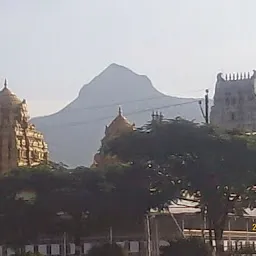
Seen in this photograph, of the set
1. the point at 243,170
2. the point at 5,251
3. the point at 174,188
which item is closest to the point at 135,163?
the point at 174,188

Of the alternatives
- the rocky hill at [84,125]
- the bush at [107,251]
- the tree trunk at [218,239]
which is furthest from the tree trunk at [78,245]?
the rocky hill at [84,125]

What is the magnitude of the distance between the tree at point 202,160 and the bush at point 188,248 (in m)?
3.68

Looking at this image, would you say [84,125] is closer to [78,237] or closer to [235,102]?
[235,102]

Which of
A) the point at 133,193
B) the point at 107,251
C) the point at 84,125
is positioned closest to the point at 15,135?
the point at 133,193

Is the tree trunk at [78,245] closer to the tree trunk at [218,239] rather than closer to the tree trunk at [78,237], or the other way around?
the tree trunk at [78,237]

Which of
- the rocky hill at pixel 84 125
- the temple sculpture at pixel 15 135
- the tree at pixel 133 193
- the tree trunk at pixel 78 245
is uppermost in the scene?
the rocky hill at pixel 84 125

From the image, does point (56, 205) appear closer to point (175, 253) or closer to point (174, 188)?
point (174, 188)

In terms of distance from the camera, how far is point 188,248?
30.8m

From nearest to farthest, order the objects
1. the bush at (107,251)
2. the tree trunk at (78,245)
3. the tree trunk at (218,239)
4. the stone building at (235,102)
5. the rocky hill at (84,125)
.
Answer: the bush at (107,251) < the tree trunk at (218,239) < the tree trunk at (78,245) < the stone building at (235,102) < the rocky hill at (84,125)

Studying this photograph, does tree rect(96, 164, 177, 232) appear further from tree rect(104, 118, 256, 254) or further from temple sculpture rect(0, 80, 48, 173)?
temple sculpture rect(0, 80, 48, 173)

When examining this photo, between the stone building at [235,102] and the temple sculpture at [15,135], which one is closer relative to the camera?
the temple sculpture at [15,135]

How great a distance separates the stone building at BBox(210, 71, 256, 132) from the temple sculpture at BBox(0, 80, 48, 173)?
31207 millimetres

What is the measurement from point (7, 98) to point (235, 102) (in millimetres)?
36041

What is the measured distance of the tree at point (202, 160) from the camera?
3422 centimetres
